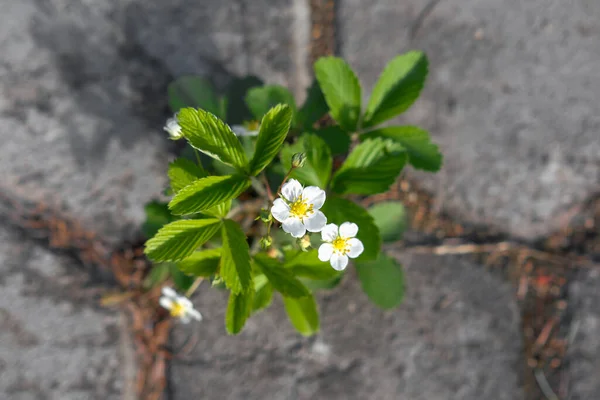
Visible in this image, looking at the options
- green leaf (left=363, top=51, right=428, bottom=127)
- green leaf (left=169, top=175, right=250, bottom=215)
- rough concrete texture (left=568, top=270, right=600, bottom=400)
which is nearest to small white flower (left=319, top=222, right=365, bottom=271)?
green leaf (left=169, top=175, right=250, bottom=215)

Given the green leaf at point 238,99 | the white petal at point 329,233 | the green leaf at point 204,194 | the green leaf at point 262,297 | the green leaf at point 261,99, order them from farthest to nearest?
the green leaf at point 238,99 < the green leaf at point 261,99 < the green leaf at point 262,297 < the white petal at point 329,233 < the green leaf at point 204,194

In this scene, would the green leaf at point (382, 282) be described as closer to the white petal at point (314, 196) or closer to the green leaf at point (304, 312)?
the green leaf at point (304, 312)

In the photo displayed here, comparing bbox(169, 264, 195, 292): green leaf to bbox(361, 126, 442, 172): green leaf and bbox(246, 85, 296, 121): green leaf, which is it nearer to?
bbox(246, 85, 296, 121): green leaf

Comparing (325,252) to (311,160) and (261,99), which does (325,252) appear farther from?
(261,99)

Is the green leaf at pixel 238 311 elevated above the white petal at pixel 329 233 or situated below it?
below

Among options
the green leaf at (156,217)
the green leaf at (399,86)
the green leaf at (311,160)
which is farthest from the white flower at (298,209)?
the green leaf at (156,217)

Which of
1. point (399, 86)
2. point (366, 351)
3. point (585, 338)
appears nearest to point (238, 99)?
point (399, 86)
